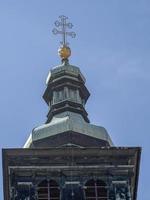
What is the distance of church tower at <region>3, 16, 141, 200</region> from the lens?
46.0 m

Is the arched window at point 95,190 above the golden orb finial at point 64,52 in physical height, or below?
below

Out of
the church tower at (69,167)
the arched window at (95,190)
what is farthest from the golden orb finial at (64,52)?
the arched window at (95,190)

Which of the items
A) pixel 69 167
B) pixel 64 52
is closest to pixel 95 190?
pixel 69 167

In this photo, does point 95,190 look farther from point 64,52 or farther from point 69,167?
point 64,52

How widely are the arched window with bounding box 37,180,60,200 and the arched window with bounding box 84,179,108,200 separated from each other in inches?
42.6

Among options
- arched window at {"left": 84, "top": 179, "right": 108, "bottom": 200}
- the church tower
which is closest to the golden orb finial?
the church tower

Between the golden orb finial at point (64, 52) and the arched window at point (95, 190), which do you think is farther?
the golden orb finial at point (64, 52)

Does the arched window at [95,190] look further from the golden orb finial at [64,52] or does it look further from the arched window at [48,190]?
the golden orb finial at [64,52]

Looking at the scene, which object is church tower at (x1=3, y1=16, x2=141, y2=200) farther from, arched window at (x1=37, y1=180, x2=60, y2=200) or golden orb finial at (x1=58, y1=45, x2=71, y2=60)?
golden orb finial at (x1=58, y1=45, x2=71, y2=60)

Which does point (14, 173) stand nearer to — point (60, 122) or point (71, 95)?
point (60, 122)

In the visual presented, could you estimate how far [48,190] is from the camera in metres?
46.1

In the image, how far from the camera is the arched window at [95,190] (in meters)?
45.9

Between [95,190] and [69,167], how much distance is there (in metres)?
1.33

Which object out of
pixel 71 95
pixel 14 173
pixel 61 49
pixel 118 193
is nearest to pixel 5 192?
pixel 14 173
